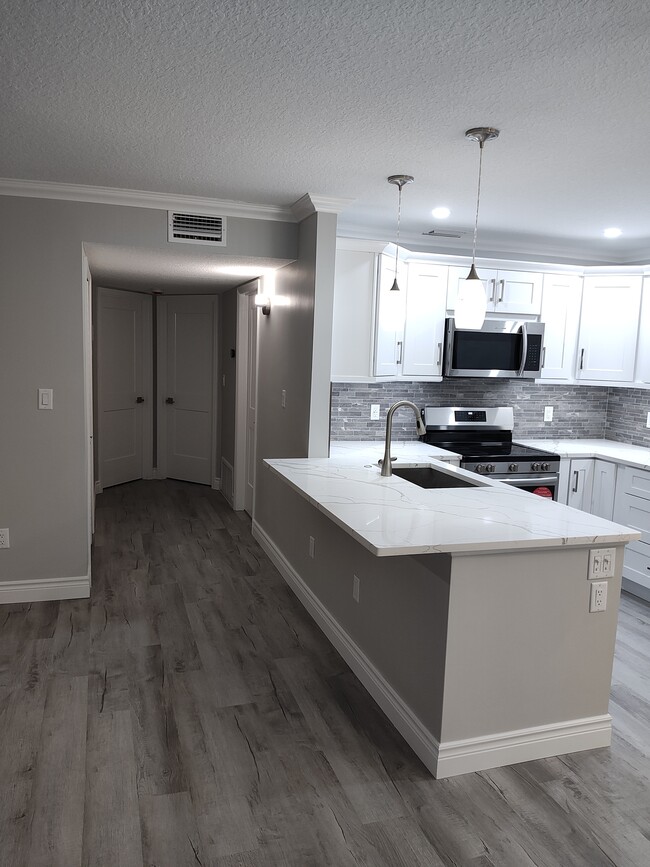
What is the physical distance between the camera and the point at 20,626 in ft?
12.0

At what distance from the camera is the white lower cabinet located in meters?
4.36

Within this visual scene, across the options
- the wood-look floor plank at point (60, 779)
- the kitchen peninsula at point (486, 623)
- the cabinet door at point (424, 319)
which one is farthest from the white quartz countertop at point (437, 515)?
the cabinet door at point (424, 319)

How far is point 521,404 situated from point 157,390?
398cm

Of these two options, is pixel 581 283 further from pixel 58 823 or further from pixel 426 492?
pixel 58 823

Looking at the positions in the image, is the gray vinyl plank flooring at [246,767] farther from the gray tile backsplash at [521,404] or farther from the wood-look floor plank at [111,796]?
the gray tile backsplash at [521,404]

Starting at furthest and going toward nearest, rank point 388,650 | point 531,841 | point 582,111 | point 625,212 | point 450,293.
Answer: point 450,293
point 625,212
point 388,650
point 582,111
point 531,841

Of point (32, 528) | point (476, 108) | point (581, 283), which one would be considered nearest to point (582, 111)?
point (476, 108)

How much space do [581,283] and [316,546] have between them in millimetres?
2914

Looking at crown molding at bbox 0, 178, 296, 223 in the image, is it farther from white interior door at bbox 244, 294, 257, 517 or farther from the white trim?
the white trim

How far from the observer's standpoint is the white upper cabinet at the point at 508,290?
15.7ft

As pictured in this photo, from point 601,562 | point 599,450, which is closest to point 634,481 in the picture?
point 599,450

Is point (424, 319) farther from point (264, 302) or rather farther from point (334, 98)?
point (334, 98)

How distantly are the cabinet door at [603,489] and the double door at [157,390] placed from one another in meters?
3.95

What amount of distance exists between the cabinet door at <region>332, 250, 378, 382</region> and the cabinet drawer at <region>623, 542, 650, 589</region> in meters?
2.11
